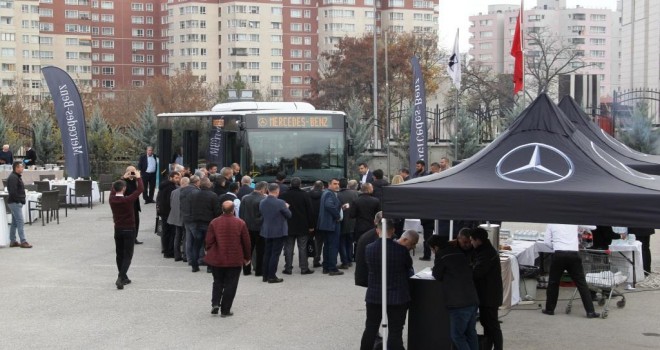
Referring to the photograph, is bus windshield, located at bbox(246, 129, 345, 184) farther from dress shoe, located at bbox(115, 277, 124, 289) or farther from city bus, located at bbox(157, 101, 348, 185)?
dress shoe, located at bbox(115, 277, 124, 289)

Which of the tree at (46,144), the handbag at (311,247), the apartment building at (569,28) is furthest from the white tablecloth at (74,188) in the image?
the apartment building at (569,28)

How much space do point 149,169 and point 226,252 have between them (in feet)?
57.4

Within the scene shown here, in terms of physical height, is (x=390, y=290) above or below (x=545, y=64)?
below

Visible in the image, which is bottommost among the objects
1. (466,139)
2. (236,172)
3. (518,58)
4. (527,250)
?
(527,250)

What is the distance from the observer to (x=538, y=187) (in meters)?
9.26

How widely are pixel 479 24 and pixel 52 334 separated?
18125 centimetres

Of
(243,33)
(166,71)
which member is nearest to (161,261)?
(243,33)

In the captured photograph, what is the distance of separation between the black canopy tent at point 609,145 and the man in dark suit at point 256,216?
17.6ft

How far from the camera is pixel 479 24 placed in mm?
187625

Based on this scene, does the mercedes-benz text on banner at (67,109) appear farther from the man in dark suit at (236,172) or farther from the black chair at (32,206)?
the man in dark suit at (236,172)

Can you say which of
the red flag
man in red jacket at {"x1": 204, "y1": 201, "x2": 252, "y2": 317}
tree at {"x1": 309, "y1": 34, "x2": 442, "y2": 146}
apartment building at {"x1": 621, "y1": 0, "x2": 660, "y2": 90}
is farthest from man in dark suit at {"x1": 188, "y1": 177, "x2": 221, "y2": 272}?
apartment building at {"x1": 621, "y1": 0, "x2": 660, "y2": 90}

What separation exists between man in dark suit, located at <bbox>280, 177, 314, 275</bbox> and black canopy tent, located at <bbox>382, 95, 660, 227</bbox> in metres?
6.25

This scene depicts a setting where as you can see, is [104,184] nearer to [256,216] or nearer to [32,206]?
[32,206]

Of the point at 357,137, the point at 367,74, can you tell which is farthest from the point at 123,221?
the point at 367,74
